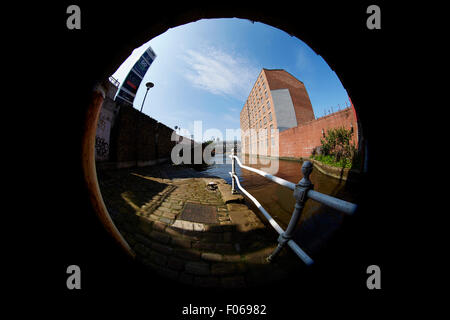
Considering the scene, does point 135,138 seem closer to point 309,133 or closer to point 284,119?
point 309,133

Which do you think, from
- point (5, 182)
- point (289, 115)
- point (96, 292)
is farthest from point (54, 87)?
point (289, 115)

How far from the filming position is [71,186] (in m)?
0.85

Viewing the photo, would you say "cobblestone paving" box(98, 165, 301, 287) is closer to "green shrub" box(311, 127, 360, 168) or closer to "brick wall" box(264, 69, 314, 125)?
"green shrub" box(311, 127, 360, 168)

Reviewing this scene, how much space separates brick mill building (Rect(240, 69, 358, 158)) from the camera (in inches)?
499

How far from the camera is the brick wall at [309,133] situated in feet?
34.3

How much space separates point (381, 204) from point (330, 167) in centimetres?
853

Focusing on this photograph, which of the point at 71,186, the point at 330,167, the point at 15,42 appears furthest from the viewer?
the point at 330,167

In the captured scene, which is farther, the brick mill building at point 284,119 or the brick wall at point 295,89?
the brick wall at point 295,89

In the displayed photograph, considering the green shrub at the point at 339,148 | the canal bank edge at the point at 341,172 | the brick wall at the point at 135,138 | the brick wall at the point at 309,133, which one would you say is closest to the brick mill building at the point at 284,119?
the brick wall at the point at 309,133

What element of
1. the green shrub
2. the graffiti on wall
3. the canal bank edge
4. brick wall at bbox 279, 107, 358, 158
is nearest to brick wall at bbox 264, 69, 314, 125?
brick wall at bbox 279, 107, 358, 158

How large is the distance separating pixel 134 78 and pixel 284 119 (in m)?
23.0

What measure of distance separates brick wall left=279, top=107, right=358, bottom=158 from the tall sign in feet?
71.5

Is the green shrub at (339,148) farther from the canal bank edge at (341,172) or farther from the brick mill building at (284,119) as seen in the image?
the brick mill building at (284,119)
